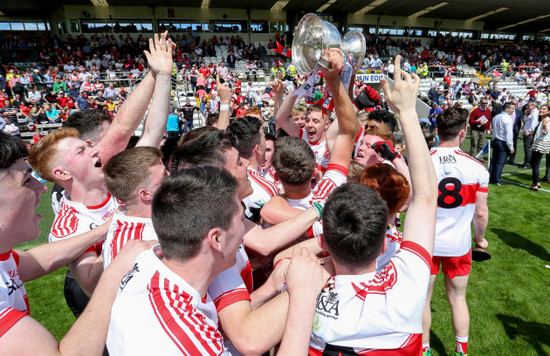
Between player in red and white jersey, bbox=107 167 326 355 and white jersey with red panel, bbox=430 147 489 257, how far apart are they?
2423 millimetres

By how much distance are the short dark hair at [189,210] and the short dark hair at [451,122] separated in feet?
9.15

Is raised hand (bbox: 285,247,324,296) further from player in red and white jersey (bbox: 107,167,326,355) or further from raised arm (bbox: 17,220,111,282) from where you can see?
raised arm (bbox: 17,220,111,282)

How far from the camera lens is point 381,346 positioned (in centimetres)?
134

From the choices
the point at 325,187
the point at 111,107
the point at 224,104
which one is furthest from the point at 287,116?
the point at 111,107

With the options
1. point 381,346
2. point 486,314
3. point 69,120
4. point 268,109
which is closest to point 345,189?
point 381,346

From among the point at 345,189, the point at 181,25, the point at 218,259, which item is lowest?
the point at 218,259

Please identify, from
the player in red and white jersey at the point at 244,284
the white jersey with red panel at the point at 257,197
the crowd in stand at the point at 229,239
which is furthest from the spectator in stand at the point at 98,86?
the player in red and white jersey at the point at 244,284

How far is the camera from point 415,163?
159cm

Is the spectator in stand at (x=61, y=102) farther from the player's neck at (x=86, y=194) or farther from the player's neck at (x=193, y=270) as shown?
the player's neck at (x=193, y=270)

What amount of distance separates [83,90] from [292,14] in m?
19.9

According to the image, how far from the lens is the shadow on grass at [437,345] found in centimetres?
324

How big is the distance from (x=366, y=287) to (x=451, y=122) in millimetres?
2511

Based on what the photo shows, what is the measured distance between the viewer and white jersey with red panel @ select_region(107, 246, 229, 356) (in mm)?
1075

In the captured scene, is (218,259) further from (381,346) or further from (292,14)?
(292,14)
